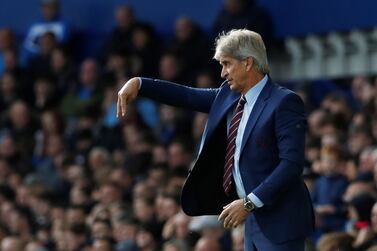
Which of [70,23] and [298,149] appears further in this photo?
[70,23]

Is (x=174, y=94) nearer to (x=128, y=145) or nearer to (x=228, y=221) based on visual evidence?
(x=228, y=221)

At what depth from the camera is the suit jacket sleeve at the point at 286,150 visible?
6.76 m

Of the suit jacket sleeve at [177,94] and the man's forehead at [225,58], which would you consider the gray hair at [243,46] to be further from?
the suit jacket sleeve at [177,94]

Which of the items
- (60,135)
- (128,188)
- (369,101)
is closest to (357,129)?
(369,101)

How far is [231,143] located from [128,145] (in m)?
7.11

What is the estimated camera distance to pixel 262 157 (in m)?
6.94

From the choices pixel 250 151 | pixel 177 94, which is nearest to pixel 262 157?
pixel 250 151

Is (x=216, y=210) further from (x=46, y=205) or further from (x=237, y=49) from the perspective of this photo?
(x=46, y=205)

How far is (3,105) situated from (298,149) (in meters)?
9.88

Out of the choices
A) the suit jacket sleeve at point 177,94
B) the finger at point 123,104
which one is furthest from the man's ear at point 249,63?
the finger at point 123,104

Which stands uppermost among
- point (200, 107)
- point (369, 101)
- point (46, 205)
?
point (200, 107)

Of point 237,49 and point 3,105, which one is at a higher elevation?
point 237,49

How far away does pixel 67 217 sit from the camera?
13156mm

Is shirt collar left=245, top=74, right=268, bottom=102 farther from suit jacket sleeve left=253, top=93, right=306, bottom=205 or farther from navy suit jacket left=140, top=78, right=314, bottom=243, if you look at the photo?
suit jacket sleeve left=253, top=93, right=306, bottom=205
